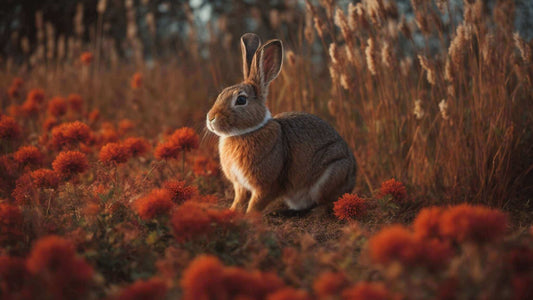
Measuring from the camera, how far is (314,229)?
2631 mm

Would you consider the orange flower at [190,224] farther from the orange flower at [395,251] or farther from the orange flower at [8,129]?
the orange flower at [8,129]

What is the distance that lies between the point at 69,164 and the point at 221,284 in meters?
1.60

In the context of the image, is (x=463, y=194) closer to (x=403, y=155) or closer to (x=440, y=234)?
(x=403, y=155)

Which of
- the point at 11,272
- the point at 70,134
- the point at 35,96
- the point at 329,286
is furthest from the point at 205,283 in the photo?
the point at 35,96

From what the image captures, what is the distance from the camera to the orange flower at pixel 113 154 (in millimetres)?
2561

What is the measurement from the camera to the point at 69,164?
7.90ft

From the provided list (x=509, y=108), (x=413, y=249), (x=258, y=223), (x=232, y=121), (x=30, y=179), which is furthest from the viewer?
(x=509, y=108)

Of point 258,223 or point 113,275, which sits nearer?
point 113,275

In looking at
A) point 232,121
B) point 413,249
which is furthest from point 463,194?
point 413,249

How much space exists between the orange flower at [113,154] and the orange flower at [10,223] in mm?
661

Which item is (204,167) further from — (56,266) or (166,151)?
(56,266)

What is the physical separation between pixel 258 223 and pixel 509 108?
213cm

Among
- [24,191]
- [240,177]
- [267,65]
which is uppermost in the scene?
[267,65]

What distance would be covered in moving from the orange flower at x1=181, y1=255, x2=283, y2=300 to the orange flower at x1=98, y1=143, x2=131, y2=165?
154 centimetres
